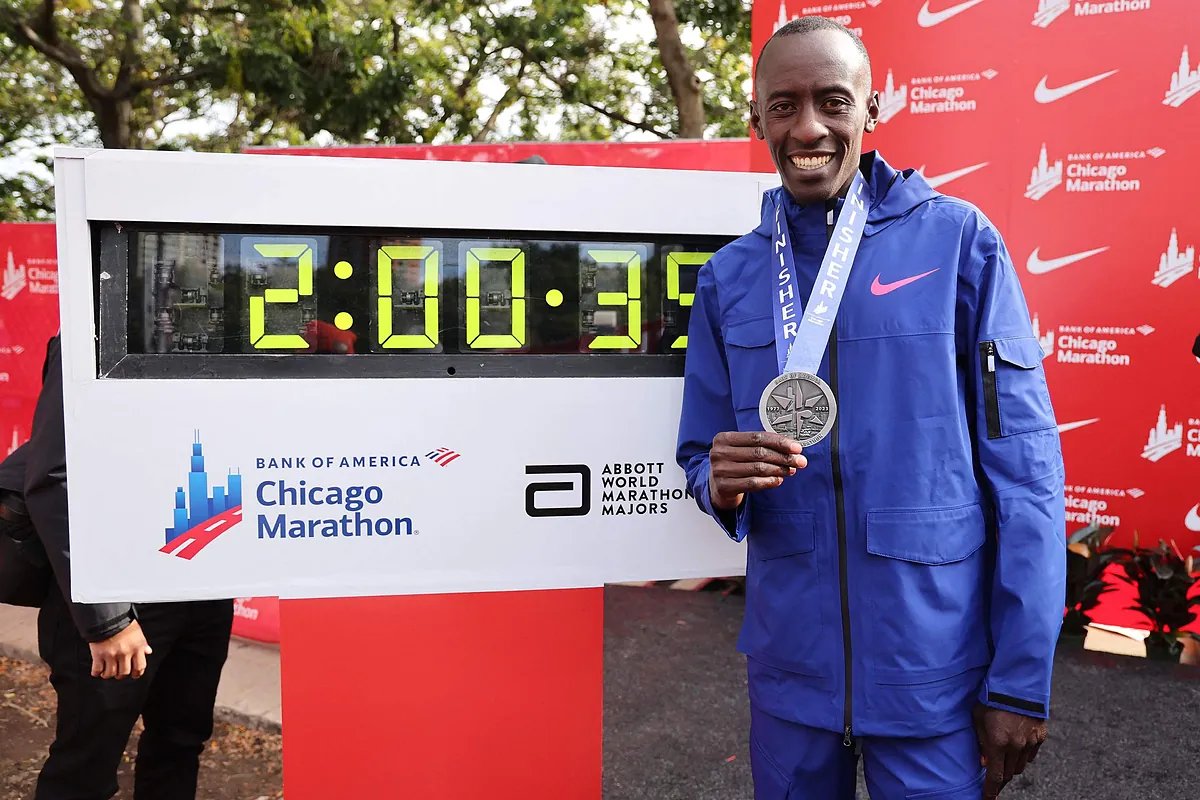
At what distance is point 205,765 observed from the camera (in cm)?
379

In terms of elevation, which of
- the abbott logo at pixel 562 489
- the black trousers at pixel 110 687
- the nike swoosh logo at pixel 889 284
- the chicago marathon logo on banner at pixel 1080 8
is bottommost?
the black trousers at pixel 110 687

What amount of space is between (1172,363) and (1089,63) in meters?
1.51

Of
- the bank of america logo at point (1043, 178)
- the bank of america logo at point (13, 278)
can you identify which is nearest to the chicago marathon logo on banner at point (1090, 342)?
the bank of america logo at point (1043, 178)

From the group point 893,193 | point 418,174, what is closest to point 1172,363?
point 893,193

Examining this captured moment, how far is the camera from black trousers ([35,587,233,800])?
2.38 m

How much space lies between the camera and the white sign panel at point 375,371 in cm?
183

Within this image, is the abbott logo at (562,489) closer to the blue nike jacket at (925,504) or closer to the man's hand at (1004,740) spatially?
the blue nike jacket at (925,504)

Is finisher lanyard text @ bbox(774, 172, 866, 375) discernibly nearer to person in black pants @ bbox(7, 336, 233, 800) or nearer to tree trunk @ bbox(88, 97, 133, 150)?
person in black pants @ bbox(7, 336, 233, 800)

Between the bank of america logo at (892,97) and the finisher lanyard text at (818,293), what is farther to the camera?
the bank of america logo at (892,97)

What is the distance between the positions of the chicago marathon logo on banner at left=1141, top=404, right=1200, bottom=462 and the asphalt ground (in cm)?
103

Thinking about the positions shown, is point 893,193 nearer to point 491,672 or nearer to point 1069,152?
point 491,672

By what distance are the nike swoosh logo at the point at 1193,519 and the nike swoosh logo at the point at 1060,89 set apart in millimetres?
2115

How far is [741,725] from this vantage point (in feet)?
13.6

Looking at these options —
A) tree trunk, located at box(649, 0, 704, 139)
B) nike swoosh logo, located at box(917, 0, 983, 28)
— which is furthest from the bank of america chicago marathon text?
tree trunk, located at box(649, 0, 704, 139)
